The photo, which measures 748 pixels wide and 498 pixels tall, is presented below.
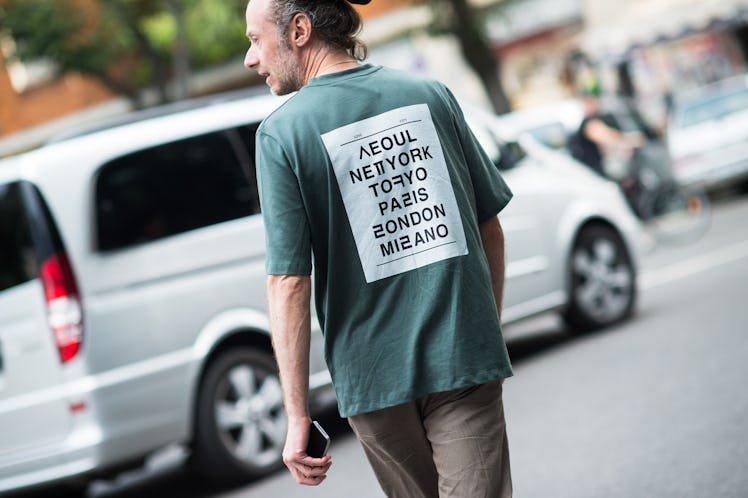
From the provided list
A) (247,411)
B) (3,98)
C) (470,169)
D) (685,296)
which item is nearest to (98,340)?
(247,411)

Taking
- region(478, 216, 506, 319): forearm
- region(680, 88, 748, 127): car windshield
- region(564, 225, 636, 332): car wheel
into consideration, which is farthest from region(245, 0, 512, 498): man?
region(680, 88, 748, 127): car windshield

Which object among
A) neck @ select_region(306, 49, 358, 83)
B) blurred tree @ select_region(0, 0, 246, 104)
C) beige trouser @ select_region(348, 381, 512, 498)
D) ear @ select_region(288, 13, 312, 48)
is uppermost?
blurred tree @ select_region(0, 0, 246, 104)

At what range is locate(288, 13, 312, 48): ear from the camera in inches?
113

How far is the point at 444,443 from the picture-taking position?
9.36 ft

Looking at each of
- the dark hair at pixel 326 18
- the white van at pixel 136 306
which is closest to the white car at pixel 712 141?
the white van at pixel 136 306

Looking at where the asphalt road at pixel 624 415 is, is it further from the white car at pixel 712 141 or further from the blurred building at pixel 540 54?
the blurred building at pixel 540 54

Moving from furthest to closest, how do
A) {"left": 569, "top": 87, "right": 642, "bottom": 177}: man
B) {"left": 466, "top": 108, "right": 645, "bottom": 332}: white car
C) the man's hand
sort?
{"left": 569, "top": 87, "right": 642, "bottom": 177}: man
{"left": 466, "top": 108, "right": 645, "bottom": 332}: white car
the man's hand

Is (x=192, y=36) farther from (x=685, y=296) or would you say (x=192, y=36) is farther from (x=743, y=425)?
(x=743, y=425)

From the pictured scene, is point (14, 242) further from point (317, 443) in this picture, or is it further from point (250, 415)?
point (317, 443)

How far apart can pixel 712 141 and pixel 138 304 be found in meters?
12.5

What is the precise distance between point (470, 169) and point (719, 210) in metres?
14.7

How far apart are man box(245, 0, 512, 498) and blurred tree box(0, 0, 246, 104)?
56.6 feet

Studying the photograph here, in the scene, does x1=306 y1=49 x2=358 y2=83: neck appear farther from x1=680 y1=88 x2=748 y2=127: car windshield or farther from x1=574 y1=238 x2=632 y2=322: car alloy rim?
x1=680 y1=88 x2=748 y2=127: car windshield

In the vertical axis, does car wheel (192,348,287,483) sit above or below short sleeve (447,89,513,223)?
below
